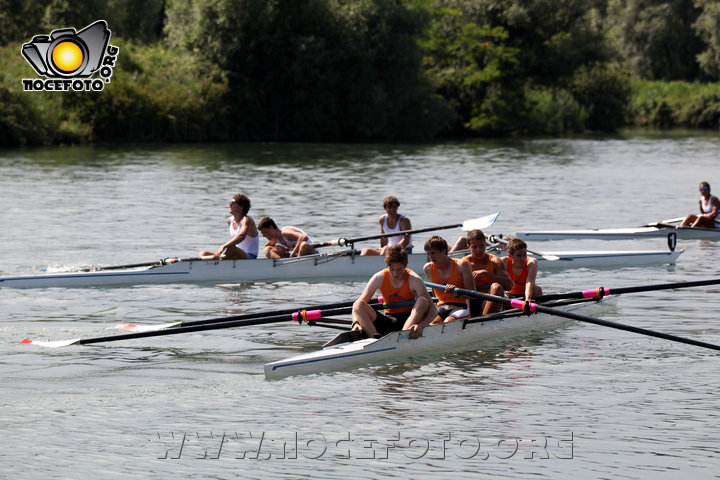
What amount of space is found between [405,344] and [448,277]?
3.82 feet

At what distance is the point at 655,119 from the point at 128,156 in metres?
41.9

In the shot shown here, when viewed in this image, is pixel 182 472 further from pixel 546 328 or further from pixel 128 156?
pixel 128 156

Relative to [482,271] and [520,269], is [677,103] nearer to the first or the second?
[520,269]

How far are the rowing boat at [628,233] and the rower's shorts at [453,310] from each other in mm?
9191

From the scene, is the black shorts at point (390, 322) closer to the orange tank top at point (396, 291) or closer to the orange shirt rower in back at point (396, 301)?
the orange shirt rower in back at point (396, 301)

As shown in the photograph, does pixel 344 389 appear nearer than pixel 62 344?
Yes

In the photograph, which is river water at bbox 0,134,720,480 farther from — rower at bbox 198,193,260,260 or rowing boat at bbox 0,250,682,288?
rower at bbox 198,193,260,260

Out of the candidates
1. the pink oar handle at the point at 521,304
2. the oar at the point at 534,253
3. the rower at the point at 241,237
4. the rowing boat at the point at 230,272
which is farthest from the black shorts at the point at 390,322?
the oar at the point at 534,253

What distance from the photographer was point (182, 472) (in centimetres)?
874

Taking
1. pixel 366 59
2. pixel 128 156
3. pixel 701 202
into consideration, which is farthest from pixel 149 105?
pixel 701 202

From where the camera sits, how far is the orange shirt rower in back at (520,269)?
1330 centimetres

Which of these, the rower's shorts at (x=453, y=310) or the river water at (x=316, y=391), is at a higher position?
the rower's shorts at (x=453, y=310)

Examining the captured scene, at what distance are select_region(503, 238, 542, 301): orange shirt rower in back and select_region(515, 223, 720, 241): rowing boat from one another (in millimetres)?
8415

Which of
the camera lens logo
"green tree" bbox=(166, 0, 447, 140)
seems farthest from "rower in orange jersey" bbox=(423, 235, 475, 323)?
"green tree" bbox=(166, 0, 447, 140)
